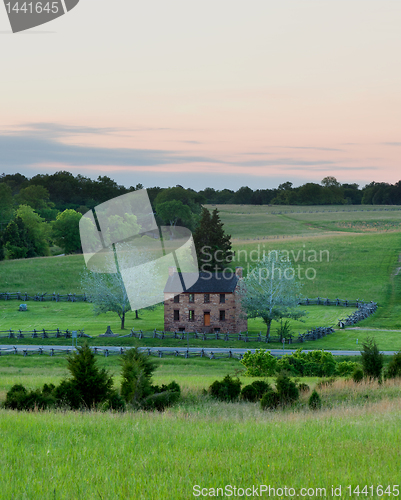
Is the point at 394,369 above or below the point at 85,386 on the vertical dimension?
below

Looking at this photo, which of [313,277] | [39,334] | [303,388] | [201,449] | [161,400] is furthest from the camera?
[313,277]

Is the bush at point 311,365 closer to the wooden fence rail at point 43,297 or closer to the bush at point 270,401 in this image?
the bush at point 270,401

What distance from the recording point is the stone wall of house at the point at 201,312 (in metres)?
48.7

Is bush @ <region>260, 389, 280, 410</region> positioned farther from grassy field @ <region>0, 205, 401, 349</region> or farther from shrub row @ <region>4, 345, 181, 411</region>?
grassy field @ <region>0, 205, 401, 349</region>

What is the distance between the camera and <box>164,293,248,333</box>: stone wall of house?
160 feet

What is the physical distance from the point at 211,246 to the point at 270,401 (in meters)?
67.8

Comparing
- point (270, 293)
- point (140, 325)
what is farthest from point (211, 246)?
point (270, 293)

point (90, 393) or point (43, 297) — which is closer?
point (90, 393)

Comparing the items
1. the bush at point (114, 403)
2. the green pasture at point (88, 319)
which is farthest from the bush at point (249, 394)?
the green pasture at point (88, 319)

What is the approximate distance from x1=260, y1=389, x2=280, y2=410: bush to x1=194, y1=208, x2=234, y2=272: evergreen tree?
64708mm

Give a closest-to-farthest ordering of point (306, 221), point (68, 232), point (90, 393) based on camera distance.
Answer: point (90, 393)
point (68, 232)
point (306, 221)

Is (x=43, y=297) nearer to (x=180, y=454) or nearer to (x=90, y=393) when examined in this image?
(x=90, y=393)

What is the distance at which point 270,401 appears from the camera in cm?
1392

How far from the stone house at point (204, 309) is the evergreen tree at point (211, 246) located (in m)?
30.0
